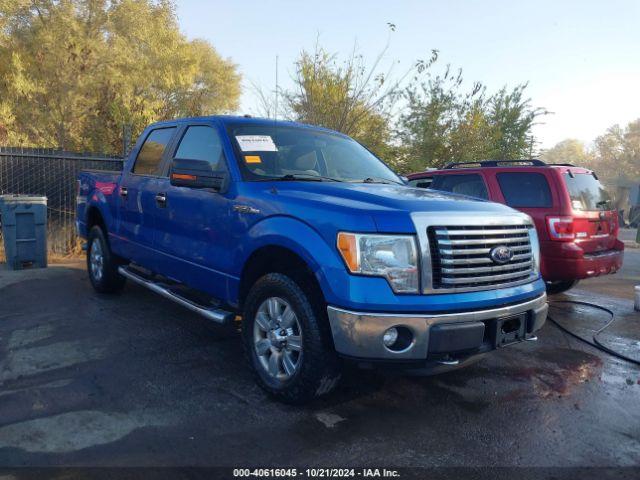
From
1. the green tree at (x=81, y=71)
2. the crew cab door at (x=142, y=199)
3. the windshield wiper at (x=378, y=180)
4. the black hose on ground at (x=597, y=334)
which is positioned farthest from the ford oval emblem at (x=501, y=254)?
the green tree at (x=81, y=71)

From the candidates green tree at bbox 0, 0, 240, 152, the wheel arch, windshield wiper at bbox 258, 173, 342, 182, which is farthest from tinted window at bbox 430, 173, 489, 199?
green tree at bbox 0, 0, 240, 152

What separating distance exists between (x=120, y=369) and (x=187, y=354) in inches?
22.3

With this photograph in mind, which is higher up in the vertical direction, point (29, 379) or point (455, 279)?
point (455, 279)

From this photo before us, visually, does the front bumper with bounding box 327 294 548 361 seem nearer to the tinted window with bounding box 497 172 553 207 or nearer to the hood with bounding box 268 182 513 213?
the hood with bounding box 268 182 513 213

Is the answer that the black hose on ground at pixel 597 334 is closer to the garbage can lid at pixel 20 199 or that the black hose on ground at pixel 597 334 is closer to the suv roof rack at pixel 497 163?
the suv roof rack at pixel 497 163

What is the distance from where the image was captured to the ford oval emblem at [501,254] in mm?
3129

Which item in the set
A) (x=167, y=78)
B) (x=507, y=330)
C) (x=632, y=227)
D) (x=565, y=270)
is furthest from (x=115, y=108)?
(x=632, y=227)

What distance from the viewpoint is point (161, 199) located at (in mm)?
4492

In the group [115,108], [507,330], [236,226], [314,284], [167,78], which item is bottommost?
[507,330]

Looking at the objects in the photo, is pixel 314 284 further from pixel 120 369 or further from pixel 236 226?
pixel 120 369

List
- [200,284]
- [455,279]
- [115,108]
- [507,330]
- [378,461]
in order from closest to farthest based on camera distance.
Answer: [378,461], [455,279], [507,330], [200,284], [115,108]

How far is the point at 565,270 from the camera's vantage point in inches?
219

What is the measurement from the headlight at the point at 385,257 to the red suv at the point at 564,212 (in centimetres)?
259

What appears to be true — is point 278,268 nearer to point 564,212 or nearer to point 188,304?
point 188,304
